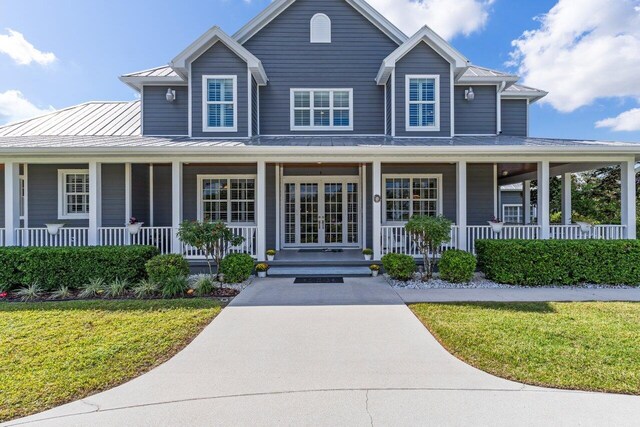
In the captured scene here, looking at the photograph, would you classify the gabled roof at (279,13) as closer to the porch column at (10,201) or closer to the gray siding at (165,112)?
the gray siding at (165,112)

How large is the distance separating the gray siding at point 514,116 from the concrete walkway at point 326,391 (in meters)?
10.1

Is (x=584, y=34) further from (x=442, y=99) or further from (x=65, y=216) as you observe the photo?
(x=65, y=216)

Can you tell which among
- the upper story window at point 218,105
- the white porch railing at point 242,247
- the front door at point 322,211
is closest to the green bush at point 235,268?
the white porch railing at point 242,247

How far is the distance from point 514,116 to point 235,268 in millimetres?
11257

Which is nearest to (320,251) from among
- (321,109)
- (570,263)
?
(321,109)

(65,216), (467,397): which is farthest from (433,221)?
(65,216)

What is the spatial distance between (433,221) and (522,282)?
8.39 feet

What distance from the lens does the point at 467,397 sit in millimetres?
3291

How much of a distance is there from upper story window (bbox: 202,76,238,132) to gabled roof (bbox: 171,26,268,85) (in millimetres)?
735

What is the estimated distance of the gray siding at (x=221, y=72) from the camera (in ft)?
34.7

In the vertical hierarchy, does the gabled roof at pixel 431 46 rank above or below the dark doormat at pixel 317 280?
above

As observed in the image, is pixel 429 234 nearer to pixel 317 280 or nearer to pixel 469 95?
pixel 317 280

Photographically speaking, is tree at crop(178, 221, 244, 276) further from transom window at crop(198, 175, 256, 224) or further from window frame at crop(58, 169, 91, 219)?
window frame at crop(58, 169, 91, 219)

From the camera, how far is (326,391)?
3.43 meters
